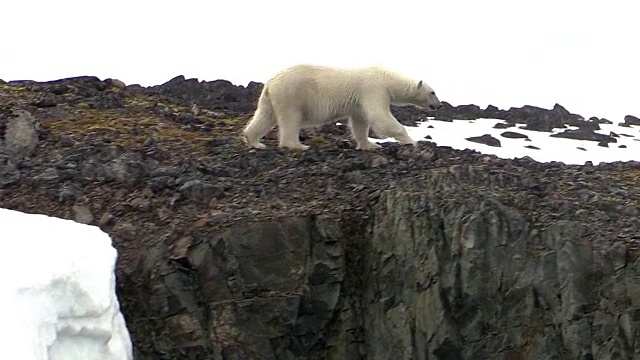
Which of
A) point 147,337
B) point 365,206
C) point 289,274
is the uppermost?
point 365,206

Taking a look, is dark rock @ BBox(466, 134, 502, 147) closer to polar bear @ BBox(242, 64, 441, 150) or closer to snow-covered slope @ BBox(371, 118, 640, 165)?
snow-covered slope @ BBox(371, 118, 640, 165)

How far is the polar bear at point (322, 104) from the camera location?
13930 millimetres

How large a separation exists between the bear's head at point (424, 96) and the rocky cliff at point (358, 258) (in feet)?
13.2

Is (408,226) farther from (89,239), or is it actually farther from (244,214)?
(89,239)

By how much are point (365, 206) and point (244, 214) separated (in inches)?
54.0

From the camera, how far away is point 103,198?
36.4 ft

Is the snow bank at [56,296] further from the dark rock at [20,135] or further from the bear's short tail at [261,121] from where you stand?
the bear's short tail at [261,121]

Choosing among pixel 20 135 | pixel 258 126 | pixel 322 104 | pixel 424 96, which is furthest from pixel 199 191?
pixel 424 96

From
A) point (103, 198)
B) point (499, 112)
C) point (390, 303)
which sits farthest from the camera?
point (499, 112)

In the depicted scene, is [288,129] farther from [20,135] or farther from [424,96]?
[20,135]

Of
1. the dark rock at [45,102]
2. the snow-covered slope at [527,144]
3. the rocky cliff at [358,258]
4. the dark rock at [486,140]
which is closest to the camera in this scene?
the rocky cliff at [358,258]

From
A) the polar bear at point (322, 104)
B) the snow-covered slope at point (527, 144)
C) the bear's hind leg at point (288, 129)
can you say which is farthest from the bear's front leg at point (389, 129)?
the snow-covered slope at point (527, 144)

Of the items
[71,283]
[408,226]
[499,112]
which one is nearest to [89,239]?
[71,283]

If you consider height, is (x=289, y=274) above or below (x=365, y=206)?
below
